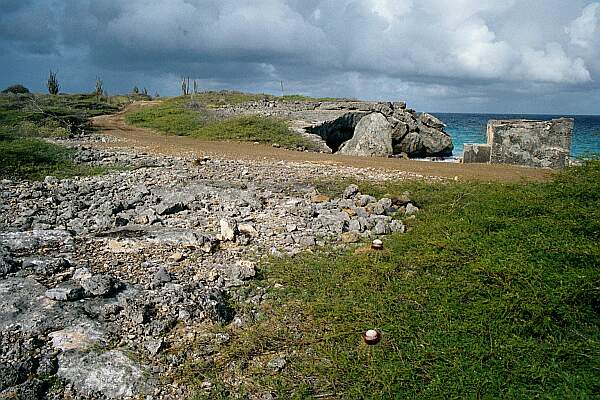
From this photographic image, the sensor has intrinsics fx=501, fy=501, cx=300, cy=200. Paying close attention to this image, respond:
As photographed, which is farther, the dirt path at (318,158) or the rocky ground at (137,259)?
the dirt path at (318,158)

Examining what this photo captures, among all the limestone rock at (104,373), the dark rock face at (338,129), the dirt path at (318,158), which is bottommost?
the limestone rock at (104,373)

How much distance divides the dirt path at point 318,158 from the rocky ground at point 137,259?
2.55m

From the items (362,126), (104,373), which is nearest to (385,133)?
(362,126)

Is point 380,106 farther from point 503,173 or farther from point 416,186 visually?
point 416,186

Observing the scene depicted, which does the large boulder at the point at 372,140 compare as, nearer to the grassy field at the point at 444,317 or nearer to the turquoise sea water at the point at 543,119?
the turquoise sea water at the point at 543,119

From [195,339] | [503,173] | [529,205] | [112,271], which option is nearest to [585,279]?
[529,205]

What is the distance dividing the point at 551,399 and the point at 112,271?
4158 millimetres

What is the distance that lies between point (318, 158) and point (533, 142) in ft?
20.3

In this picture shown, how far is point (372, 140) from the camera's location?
1719 centimetres

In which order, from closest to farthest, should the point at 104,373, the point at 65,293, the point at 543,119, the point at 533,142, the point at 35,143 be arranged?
the point at 104,373 → the point at 65,293 → the point at 35,143 → the point at 533,142 → the point at 543,119

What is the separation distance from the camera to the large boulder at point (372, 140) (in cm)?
1702

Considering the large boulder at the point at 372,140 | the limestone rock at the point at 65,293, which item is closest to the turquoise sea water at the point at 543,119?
the large boulder at the point at 372,140

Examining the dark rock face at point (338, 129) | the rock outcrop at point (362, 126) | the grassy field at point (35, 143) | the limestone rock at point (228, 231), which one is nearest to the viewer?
the limestone rock at point (228, 231)

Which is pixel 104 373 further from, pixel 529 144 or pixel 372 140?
pixel 372 140
